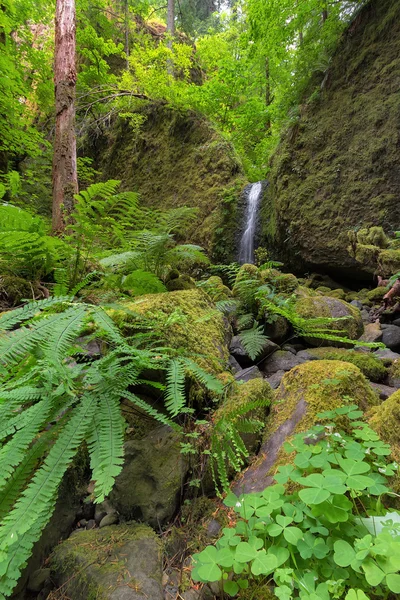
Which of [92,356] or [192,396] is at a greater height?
[92,356]

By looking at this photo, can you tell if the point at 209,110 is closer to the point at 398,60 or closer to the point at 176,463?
the point at 398,60

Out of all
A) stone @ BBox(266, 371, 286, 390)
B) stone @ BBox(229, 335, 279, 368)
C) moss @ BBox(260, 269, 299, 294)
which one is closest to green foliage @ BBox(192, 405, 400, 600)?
stone @ BBox(266, 371, 286, 390)

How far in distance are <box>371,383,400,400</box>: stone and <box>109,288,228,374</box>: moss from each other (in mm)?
1096

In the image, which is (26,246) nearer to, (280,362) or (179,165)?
(280,362)

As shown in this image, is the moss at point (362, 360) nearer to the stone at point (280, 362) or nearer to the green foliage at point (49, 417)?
the stone at point (280, 362)

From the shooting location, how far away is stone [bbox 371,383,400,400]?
210 centimetres

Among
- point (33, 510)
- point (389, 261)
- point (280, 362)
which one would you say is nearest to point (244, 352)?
point (280, 362)

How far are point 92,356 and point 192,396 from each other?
27.2 inches

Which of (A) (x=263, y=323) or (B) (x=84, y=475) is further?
(A) (x=263, y=323)

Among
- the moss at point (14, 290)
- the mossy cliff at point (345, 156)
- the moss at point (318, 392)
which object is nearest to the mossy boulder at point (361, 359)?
the moss at point (318, 392)

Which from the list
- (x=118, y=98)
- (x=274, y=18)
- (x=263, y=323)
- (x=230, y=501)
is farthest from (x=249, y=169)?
(x=230, y=501)

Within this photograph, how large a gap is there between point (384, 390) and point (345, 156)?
5341mm

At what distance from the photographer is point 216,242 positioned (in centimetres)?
775

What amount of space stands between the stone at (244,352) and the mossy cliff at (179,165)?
16.2ft
